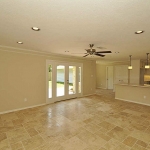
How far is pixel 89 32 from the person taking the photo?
7.83 ft

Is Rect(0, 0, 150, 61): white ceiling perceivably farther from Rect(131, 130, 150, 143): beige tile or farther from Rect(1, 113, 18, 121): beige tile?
Rect(1, 113, 18, 121): beige tile

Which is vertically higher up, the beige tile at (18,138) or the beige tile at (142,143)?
the beige tile at (18,138)

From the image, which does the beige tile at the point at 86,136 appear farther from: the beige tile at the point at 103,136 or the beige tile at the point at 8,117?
the beige tile at the point at 8,117

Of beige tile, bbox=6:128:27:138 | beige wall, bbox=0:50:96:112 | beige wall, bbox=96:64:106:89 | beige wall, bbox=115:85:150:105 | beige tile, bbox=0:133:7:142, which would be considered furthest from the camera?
beige wall, bbox=96:64:106:89

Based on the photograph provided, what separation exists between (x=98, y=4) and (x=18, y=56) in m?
3.90

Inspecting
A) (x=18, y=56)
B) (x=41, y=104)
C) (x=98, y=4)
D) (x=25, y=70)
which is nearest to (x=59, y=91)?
(x=41, y=104)

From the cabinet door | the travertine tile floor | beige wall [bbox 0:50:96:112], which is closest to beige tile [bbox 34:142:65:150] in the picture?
the travertine tile floor

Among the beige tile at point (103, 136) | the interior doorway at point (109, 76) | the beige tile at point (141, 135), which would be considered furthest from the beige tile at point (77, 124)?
the interior doorway at point (109, 76)

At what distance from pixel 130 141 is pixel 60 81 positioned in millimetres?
4063

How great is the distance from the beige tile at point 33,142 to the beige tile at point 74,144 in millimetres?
524

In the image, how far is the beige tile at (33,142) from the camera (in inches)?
85.4

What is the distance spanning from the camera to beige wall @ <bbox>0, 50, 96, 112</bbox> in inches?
156

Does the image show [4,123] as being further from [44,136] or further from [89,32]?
[89,32]

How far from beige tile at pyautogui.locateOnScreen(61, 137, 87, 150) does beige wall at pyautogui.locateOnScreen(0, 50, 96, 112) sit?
2.98m
